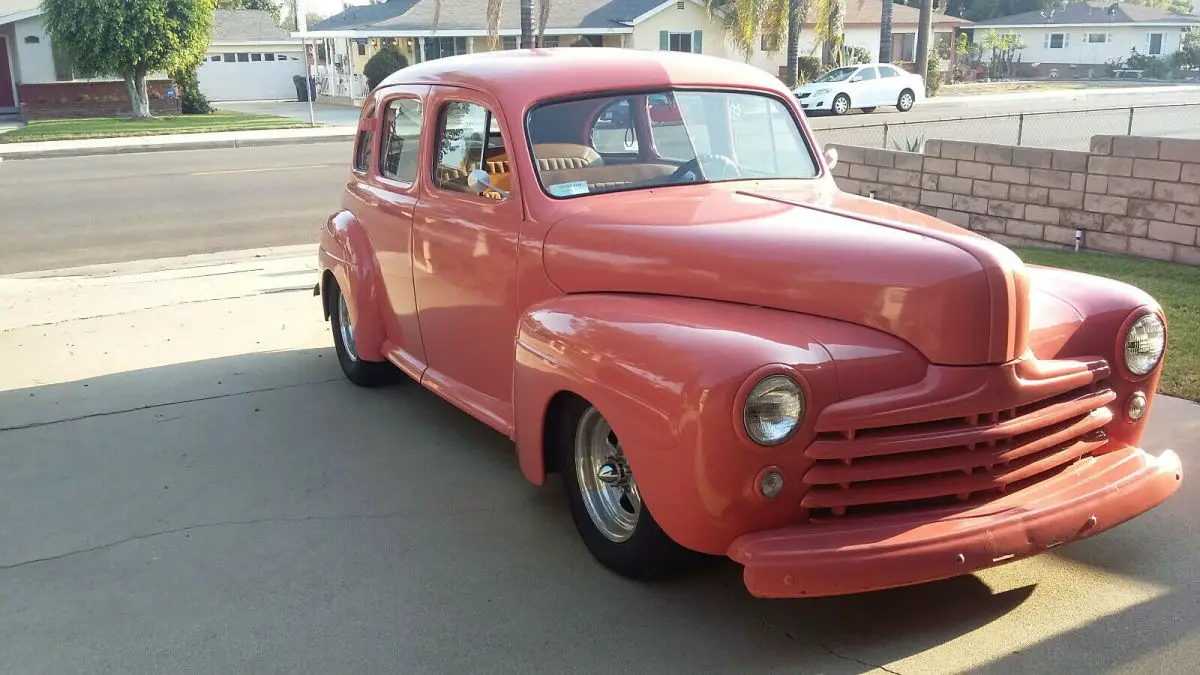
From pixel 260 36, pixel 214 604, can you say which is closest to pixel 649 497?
pixel 214 604

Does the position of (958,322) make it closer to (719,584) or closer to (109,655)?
(719,584)

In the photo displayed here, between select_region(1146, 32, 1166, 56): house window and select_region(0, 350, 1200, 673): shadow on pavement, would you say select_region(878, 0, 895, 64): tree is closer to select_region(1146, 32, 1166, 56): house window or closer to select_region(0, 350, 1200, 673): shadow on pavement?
select_region(1146, 32, 1166, 56): house window

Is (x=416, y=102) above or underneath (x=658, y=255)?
above

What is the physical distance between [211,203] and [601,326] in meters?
12.9

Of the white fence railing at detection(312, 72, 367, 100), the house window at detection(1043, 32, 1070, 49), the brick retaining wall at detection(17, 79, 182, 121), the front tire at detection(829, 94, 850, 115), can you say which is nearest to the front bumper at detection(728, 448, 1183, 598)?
the front tire at detection(829, 94, 850, 115)

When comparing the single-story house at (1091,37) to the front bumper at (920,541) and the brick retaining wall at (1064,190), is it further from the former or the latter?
the front bumper at (920,541)

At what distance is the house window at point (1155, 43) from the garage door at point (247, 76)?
44.7 meters

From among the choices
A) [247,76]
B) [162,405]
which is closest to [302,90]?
[247,76]

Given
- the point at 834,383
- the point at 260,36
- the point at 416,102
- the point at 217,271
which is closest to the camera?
the point at 834,383

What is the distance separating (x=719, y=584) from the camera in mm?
4000

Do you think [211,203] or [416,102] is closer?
[416,102]

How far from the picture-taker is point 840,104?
105 ft

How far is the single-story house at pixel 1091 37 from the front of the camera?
5853 cm

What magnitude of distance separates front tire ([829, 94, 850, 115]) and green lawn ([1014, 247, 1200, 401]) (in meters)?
23.0
